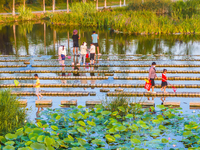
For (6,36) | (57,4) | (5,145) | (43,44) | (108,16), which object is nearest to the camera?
(5,145)

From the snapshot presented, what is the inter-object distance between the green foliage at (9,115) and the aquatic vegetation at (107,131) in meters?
0.35

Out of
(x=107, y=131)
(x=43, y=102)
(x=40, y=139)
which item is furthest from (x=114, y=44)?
(x=40, y=139)

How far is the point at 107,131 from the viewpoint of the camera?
355 inches

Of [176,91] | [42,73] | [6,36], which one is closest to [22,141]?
[176,91]

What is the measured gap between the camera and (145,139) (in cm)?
871

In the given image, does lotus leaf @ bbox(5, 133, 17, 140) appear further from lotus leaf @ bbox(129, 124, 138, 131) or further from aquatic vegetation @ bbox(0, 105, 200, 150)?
lotus leaf @ bbox(129, 124, 138, 131)

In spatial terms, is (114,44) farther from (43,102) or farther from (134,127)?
(134,127)

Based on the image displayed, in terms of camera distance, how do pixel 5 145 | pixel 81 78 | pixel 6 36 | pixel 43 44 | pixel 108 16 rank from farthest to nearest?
pixel 108 16 → pixel 6 36 → pixel 43 44 → pixel 81 78 → pixel 5 145

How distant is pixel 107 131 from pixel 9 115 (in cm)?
288

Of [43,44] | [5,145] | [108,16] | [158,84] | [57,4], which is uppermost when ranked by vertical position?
[57,4]

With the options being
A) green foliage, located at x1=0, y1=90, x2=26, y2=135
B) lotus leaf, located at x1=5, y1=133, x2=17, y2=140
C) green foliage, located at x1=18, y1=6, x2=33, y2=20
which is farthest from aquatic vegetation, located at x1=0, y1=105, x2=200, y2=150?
green foliage, located at x1=18, y1=6, x2=33, y2=20

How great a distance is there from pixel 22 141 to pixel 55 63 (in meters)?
10.5

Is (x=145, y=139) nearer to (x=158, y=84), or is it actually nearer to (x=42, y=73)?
(x=158, y=84)

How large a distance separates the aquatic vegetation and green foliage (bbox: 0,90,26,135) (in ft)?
1.16
